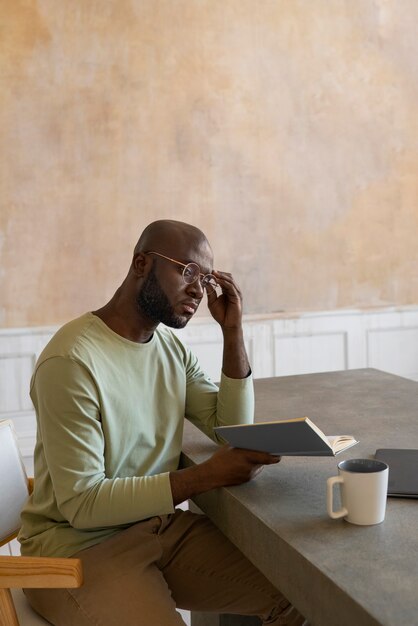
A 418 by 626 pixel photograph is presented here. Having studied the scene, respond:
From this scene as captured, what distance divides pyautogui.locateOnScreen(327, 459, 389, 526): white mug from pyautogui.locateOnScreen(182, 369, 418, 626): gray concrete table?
2cm

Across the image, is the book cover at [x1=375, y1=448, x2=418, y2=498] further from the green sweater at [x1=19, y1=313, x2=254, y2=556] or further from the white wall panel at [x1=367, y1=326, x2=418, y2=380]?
the white wall panel at [x1=367, y1=326, x2=418, y2=380]

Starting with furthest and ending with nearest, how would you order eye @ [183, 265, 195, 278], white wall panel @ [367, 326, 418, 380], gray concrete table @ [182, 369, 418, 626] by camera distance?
1. white wall panel @ [367, 326, 418, 380]
2. eye @ [183, 265, 195, 278]
3. gray concrete table @ [182, 369, 418, 626]

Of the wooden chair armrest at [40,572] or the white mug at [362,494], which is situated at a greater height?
the white mug at [362,494]

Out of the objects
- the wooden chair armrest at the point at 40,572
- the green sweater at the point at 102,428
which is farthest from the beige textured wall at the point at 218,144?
the wooden chair armrest at the point at 40,572

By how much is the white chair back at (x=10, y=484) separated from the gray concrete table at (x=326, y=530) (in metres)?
0.43

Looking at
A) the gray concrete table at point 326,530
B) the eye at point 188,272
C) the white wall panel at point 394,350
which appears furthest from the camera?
the white wall panel at point 394,350

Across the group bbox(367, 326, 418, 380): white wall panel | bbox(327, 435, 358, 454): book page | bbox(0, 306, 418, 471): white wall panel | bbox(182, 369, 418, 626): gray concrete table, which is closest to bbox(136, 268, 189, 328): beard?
bbox(182, 369, 418, 626): gray concrete table

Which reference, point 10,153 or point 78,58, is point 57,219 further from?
point 78,58

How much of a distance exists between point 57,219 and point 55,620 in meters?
3.01

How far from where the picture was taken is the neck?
185 cm

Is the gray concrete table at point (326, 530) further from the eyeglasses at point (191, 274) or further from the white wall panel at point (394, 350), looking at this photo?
the white wall panel at point (394, 350)

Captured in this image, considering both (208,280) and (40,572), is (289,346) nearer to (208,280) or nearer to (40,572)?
(208,280)

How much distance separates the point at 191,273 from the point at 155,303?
11cm

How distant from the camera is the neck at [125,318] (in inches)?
73.0
